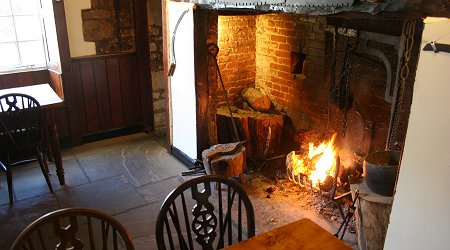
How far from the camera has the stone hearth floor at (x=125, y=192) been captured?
10.7ft

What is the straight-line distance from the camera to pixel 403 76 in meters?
2.66

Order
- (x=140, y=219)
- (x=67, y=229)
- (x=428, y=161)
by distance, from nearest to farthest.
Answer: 1. (x=67, y=229)
2. (x=428, y=161)
3. (x=140, y=219)

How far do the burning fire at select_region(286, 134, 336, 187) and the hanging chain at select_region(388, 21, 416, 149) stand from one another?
684 millimetres

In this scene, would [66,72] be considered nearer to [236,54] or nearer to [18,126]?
[18,126]

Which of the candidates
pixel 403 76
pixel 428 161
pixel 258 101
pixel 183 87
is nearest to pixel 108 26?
pixel 183 87

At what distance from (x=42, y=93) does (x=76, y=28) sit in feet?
3.05

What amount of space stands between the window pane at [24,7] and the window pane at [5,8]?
47 mm

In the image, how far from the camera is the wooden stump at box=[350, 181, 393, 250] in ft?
8.44

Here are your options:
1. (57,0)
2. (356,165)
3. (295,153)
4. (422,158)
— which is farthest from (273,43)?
(422,158)

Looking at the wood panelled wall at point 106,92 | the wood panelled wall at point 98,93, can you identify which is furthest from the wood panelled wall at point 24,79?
the wood panelled wall at point 106,92

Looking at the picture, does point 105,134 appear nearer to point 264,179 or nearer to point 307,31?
point 264,179

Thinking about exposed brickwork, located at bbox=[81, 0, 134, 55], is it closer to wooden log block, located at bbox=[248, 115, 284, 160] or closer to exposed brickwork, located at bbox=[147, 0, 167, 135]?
exposed brickwork, located at bbox=[147, 0, 167, 135]

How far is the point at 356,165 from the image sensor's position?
3.67 m

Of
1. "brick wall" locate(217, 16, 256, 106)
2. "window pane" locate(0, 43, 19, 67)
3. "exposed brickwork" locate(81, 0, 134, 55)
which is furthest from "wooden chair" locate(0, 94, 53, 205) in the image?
"brick wall" locate(217, 16, 256, 106)
